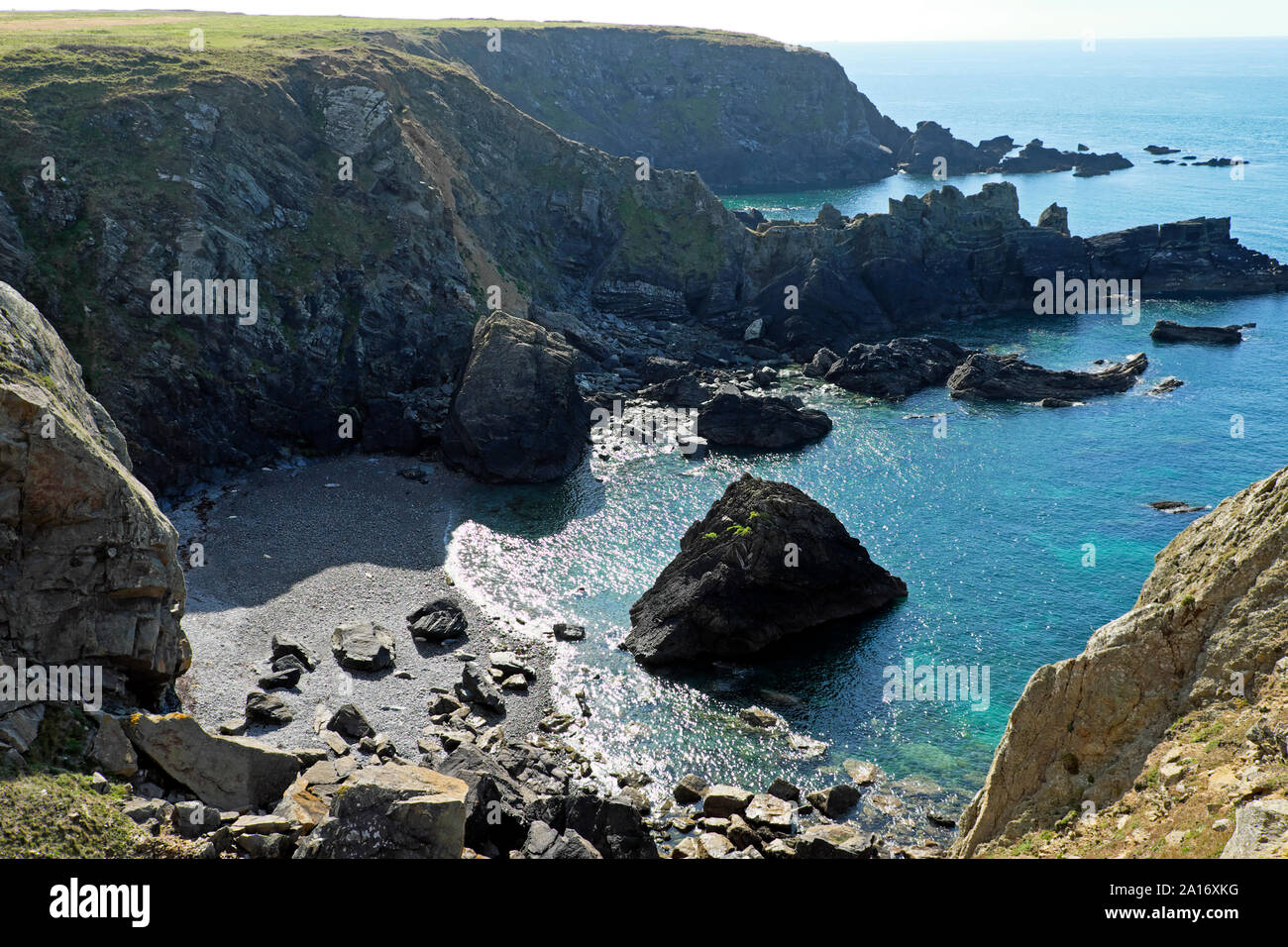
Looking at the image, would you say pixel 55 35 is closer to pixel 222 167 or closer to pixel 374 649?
pixel 222 167

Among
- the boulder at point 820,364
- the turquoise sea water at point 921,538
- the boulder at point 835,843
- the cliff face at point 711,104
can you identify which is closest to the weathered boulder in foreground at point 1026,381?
the turquoise sea water at point 921,538

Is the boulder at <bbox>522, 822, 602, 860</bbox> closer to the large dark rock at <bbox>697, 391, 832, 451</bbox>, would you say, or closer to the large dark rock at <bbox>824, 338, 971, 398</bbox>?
the large dark rock at <bbox>697, 391, 832, 451</bbox>

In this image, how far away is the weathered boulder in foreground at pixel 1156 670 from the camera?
1909cm

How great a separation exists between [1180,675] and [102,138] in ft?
249

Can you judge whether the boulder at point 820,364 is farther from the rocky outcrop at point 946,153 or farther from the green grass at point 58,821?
the rocky outcrop at point 946,153

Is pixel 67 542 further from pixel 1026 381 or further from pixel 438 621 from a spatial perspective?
pixel 1026 381

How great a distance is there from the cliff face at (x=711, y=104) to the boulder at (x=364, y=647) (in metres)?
138

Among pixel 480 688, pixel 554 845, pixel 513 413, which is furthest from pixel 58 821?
pixel 513 413

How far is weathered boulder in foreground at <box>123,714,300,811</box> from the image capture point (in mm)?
28547

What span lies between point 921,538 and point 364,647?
3194 cm

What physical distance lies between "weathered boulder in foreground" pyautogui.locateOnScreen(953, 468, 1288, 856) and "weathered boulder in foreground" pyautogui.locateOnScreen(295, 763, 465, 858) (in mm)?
12555

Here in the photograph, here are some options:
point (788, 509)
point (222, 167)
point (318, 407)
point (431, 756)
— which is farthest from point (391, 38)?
point (431, 756)

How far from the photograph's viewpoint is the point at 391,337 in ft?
245

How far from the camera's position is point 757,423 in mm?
71625
